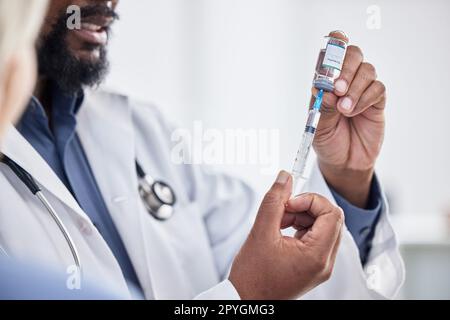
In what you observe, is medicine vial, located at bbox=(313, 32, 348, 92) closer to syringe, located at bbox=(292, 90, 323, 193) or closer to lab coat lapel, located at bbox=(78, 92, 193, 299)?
syringe, located at bbox=(292, 90, 323, 193)

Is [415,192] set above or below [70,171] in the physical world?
below

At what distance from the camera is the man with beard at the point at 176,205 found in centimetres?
77

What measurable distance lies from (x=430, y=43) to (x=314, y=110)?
1145 mm

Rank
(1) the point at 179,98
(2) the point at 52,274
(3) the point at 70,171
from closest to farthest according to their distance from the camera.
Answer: (2) the point at 52,274 < (3) the point at 70,171 < (1) the point at 179,98

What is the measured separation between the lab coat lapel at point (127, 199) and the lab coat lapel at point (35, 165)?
0.11 metres

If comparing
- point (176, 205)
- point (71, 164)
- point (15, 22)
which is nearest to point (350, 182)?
point (176, 205)

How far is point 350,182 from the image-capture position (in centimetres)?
95

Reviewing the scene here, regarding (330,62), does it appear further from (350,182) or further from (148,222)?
(148,222)

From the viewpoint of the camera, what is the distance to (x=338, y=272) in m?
0.95

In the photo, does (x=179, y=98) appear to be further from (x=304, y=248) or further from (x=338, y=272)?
(x=304, y=248)

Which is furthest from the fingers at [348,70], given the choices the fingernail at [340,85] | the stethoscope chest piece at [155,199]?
the stethoscope chest piece at [155,199]

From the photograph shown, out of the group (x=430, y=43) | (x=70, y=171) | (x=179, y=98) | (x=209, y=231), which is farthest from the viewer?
(x=179, y=98)

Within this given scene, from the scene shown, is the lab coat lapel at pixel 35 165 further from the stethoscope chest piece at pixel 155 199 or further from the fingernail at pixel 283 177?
the fingernail at pixel 283 177
